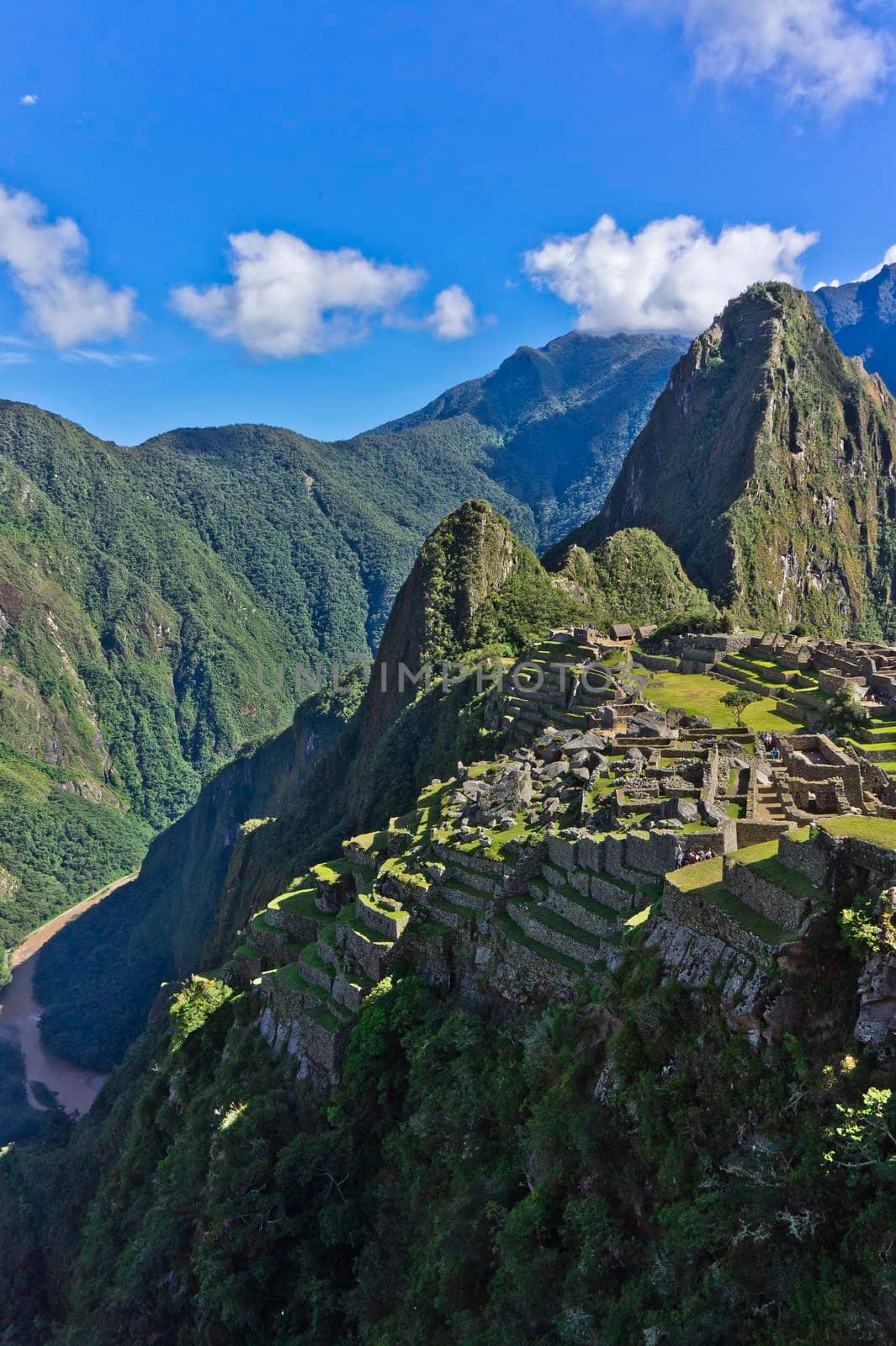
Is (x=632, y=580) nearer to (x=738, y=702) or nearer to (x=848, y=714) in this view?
(x=738, y=702)

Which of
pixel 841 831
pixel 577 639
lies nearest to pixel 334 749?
pixel 577 639

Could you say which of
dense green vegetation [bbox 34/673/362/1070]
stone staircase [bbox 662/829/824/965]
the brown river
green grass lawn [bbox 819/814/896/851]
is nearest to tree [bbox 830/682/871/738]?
green grass lawn [bbox 819/814/896/851]

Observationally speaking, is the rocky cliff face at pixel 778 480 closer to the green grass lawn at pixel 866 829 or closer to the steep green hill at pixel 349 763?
the steep green hill at pixel 349 763

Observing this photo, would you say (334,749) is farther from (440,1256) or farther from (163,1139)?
(440,1256)

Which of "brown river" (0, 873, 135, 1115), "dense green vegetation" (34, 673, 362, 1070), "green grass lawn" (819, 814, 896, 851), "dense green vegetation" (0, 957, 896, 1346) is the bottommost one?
"brown river" (0, 873, 135, 1115)

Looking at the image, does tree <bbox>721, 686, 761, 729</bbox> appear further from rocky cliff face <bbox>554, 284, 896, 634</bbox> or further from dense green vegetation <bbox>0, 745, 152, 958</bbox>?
dense green vegetation <bbox>0, 745, 152, 958</bbox>

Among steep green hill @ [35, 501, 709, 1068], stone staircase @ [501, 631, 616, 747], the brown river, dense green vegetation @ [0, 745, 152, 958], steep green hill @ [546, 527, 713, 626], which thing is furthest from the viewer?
dense green vegetation @ [0, 745, 152, 958]
